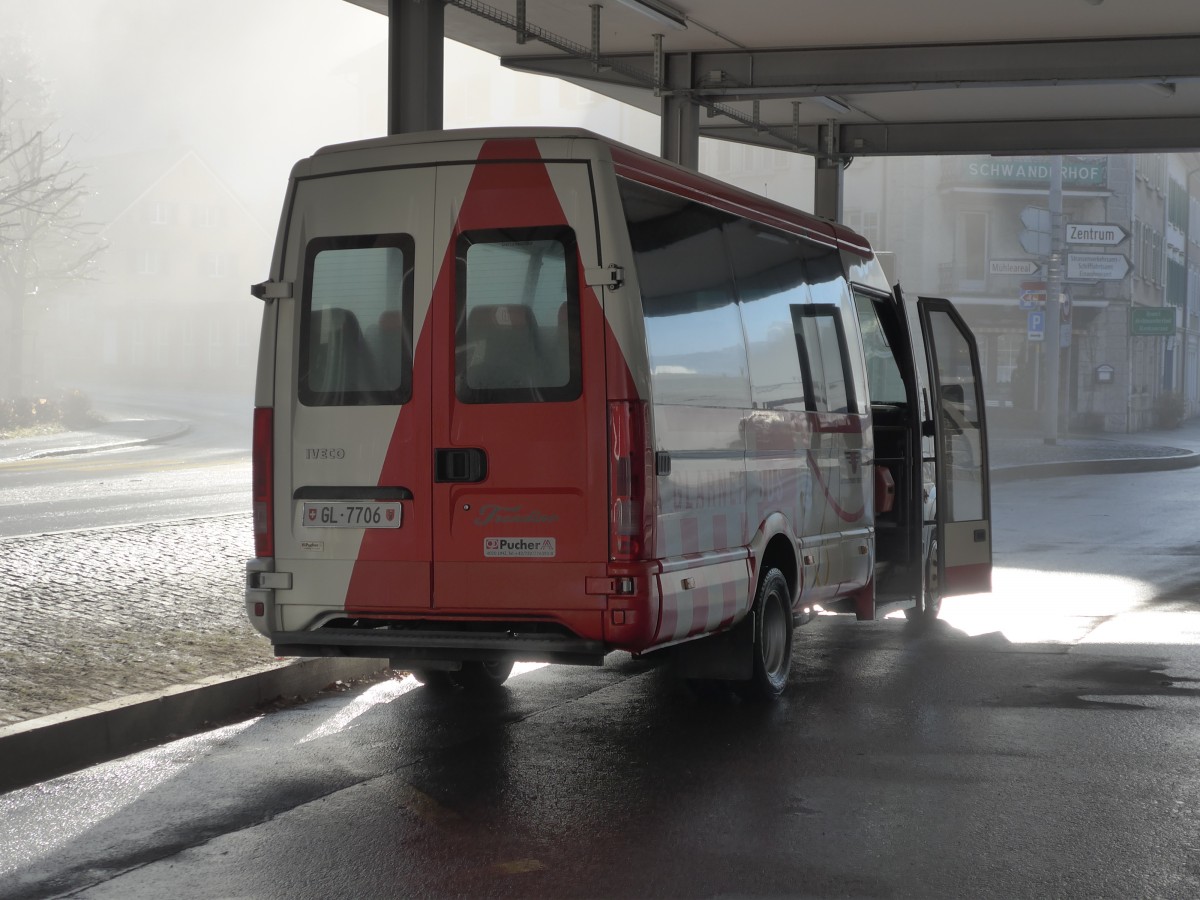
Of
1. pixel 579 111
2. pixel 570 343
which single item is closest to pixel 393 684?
pixel 570 343

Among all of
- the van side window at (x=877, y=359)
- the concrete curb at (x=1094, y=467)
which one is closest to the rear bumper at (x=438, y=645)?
the van side window at (x=877, y=359)

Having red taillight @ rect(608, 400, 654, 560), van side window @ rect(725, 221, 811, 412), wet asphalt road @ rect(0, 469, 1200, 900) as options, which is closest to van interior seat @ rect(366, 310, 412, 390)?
red taillight @ rect(608, 400, 654, 560)

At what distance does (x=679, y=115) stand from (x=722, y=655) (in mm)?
7970

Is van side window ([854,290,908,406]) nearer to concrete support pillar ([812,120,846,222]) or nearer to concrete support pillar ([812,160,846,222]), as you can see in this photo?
concrete support pillar ([812,120,846,222])

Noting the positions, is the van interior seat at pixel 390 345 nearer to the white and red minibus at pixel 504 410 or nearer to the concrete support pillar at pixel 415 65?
the white and red minibus at pixel 504 410

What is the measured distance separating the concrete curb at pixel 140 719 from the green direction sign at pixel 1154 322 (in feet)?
143

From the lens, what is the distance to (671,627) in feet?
22.6

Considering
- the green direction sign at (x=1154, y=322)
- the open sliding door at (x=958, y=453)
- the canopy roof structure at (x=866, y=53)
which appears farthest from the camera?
the green direction sign at (x=1154, y=322)

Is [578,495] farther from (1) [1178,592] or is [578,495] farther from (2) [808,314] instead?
(1) [1178,592]

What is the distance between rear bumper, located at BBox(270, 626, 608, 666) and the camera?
672cm

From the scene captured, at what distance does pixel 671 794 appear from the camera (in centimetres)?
625

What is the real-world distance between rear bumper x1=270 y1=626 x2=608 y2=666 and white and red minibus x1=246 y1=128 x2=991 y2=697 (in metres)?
0.01

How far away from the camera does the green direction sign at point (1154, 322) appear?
158 ft

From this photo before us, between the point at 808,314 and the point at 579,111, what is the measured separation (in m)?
60.7
